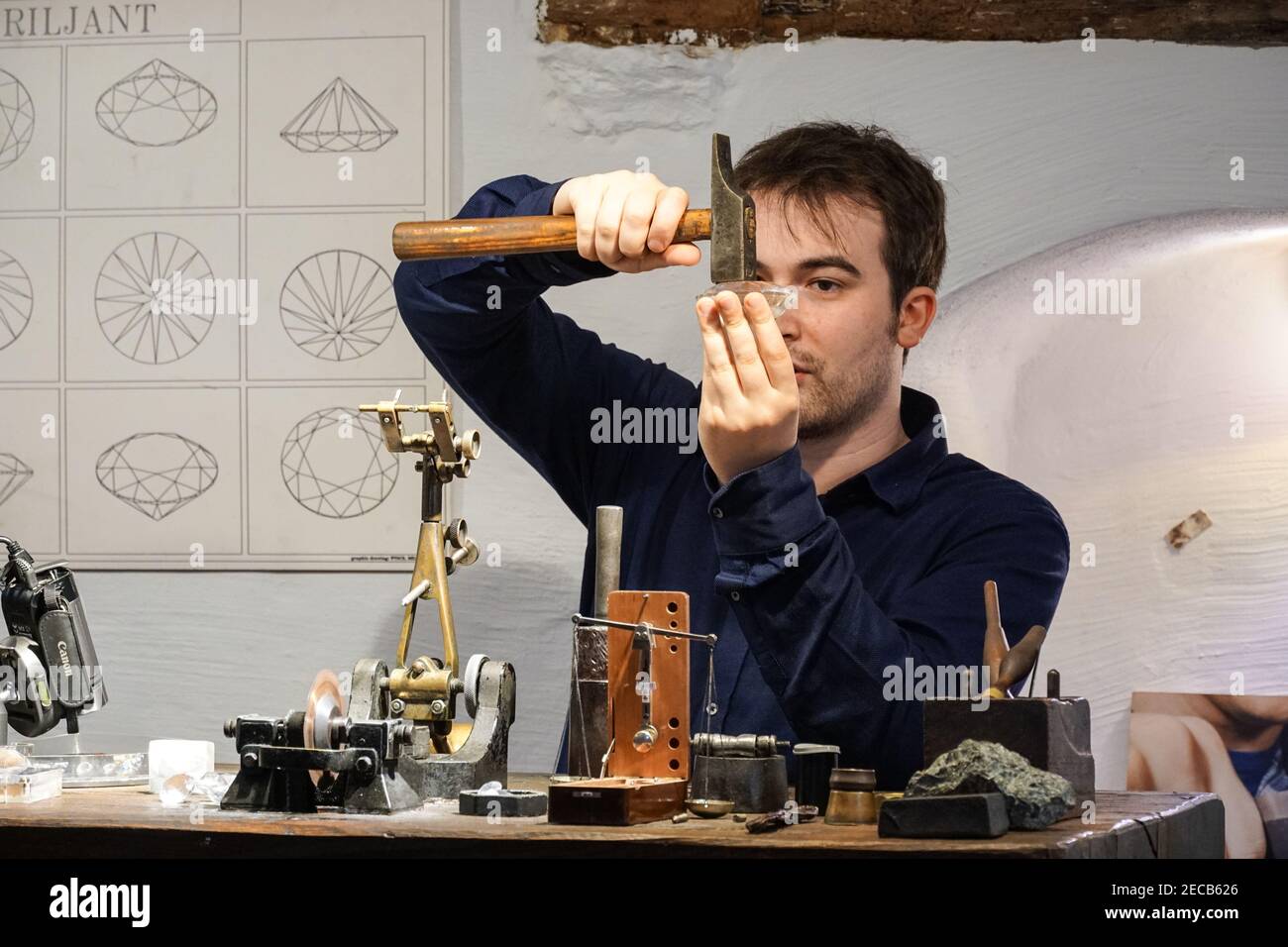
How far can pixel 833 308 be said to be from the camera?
336cm

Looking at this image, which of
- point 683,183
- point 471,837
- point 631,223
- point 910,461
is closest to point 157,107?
point 683,183

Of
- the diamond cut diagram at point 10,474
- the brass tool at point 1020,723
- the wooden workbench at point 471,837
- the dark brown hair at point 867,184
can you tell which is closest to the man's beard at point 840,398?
the dark brown hair at point 867,184

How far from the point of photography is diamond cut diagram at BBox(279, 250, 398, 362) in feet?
12.3

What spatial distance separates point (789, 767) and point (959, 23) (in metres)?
1.82

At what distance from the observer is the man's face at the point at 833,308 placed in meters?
3.31

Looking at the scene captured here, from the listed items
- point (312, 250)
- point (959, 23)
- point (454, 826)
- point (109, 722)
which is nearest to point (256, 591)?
point (109, 722)

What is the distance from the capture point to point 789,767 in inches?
120

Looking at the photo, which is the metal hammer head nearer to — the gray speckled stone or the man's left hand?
the man's left hand

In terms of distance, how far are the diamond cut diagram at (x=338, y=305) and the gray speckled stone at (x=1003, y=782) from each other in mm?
2052

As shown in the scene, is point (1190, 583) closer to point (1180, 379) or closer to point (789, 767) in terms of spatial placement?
point (1180, 379)

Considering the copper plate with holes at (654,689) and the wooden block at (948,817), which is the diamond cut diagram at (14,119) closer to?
the copper plate with holes at (654,689)

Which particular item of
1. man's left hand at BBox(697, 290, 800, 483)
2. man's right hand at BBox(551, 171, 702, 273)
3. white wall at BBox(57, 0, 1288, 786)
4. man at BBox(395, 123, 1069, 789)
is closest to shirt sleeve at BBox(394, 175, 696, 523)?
man at BBox(395, 123, 1069, 789)

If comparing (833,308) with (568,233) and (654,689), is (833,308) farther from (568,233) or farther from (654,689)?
(654,689)

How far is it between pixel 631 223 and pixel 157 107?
1.81m
